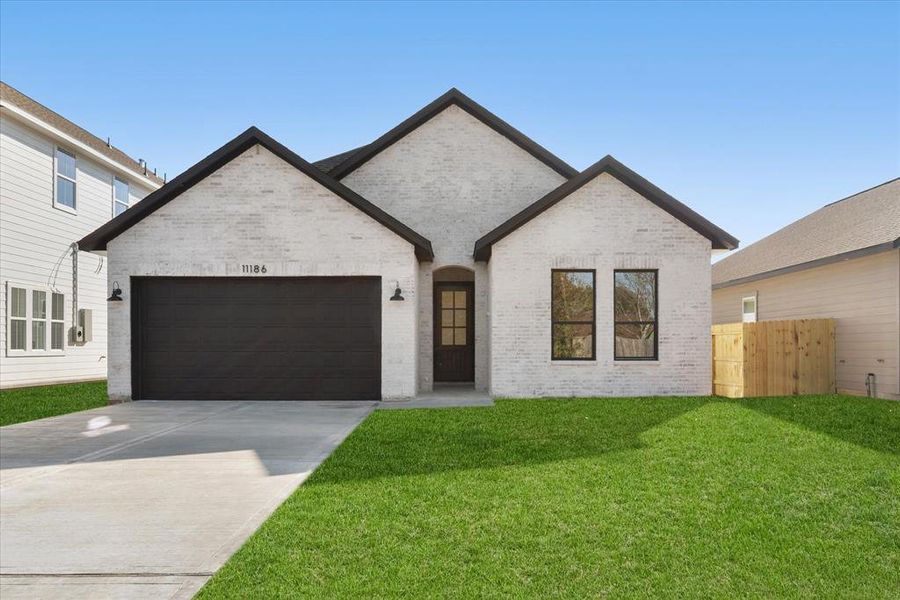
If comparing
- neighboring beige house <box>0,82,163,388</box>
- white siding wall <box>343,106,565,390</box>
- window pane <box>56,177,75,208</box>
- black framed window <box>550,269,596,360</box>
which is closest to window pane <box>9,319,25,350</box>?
neighboring beige house <box>0,82,163,388</box>

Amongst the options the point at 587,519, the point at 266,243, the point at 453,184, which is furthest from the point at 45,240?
the point at 587,519

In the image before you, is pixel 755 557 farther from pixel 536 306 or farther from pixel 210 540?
pixel 536 306

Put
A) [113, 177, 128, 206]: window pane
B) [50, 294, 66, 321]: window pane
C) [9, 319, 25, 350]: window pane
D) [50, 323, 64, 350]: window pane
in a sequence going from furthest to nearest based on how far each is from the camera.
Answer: [113, 177, 128, 206]: window pane, [50, 294, 66, 321]: window pane, [50, 323, 64, 350]: window pane, [9, 319, 25, 350]: window pane

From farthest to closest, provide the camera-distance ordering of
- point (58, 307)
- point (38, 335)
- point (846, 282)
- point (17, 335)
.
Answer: point (58, 307) < point (38, 335) < point (17, 335) < point (846, 282)

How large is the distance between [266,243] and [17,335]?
29.5ft

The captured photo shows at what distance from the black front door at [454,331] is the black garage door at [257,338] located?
329cm

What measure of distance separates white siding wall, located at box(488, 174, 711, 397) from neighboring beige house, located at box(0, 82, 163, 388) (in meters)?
13.3

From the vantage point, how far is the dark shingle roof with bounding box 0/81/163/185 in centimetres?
1802

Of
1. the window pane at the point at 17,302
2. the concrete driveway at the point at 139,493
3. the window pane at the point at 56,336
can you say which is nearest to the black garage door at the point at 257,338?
the concrete driveway at the point at 139,493

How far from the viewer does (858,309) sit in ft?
50.5

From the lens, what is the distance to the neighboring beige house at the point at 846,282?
47.2 feet

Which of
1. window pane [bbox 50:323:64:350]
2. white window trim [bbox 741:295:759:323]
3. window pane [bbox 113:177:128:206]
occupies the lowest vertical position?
window pane [bbox 50:323:64:350]

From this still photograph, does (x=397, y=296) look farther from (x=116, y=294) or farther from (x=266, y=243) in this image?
(x=116, y=294)

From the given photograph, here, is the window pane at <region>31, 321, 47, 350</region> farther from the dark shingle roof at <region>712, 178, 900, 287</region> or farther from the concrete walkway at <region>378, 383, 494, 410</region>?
the dark shingle roof at <region>712, 178, 900, 287</region>
